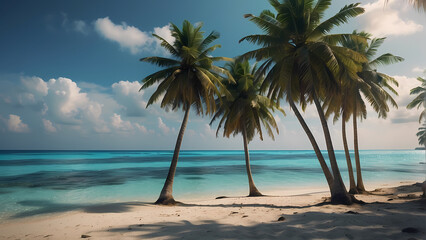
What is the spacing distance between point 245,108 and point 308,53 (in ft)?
23.2

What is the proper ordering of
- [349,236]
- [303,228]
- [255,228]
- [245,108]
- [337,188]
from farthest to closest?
[245,108] < [337,188] < [255,228] < [303,228] < [349,236]

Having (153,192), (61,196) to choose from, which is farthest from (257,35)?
(61,196)

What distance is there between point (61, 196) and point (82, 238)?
12.7m

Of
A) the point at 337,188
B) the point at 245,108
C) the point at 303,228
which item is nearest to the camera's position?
the point at 303,228

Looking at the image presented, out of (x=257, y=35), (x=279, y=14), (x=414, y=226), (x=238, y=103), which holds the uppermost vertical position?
(x=279, y=14)

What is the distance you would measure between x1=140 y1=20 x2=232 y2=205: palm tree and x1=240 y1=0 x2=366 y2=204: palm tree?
→ 3071 millimetres

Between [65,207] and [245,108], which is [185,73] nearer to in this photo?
[245,108]

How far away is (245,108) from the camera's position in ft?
53.9

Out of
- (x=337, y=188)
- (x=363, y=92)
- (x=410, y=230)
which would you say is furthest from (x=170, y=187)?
(x=363, y=92)

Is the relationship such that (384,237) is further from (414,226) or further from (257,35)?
(257,35)

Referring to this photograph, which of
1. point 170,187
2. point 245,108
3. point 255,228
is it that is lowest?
point 170,187

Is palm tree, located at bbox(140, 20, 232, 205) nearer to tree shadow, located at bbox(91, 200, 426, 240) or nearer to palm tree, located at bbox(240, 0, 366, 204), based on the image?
palm tree, located at bbox(240, 0, 366, 204)

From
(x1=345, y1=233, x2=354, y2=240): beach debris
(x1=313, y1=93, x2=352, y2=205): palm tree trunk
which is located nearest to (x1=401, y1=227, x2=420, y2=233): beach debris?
(x1=345, y1=233, x2=354, y2=240): beach debris

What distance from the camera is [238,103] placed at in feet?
53.3
